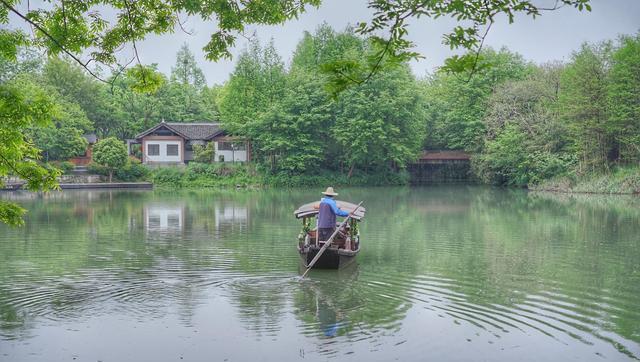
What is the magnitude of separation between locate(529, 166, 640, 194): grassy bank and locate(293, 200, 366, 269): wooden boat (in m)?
30.2

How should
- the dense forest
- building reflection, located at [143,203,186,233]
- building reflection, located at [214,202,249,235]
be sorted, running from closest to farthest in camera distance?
building reflection, located at [143,203,186,233]
building reflection, located at [214,202,249,235]
the dense forest

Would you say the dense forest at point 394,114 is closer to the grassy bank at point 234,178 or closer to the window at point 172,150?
the grassy bank at point 234,178

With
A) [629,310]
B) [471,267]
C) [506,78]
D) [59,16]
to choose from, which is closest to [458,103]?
[506,78]

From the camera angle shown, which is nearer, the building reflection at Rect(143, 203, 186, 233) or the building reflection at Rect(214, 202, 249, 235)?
the building reflection at Rect(143, 203, 186, 233)

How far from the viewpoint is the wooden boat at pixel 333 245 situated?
14805 millimetres

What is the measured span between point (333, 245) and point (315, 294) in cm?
344

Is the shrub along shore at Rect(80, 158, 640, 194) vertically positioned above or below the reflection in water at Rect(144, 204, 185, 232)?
above

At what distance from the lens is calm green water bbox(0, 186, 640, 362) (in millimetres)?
9414

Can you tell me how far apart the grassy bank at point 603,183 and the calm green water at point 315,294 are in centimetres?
1946

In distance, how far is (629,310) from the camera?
11.6m

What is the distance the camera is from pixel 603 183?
44.2 m

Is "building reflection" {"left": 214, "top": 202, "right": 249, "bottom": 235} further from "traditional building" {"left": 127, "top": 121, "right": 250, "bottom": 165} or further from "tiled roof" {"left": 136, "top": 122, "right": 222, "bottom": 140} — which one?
"tiled roof" {"left": 136, "top": 122, "right": 222, "bottom": 140}

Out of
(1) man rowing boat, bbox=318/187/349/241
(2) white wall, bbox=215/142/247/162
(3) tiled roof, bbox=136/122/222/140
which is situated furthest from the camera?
(2) white wall, bbox=215/142/247/162

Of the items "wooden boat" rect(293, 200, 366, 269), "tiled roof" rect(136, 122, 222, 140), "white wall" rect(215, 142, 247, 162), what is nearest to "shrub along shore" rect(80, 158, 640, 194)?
"white wall" rect(215, 142, 247, 162)
